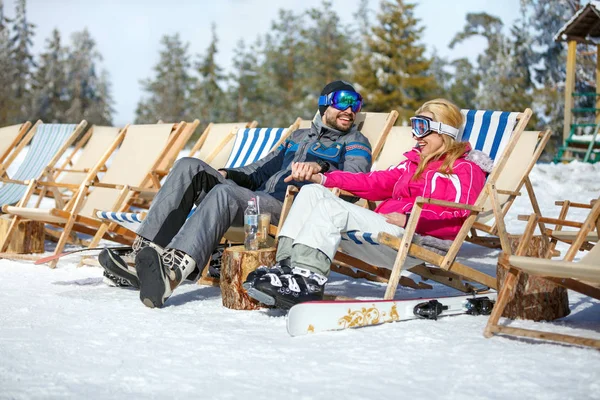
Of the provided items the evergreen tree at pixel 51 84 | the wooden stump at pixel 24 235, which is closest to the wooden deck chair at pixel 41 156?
the wooden stump at pixel 24 235

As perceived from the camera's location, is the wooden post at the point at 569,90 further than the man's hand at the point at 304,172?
Yes

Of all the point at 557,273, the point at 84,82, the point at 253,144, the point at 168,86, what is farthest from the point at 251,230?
the point at 84,82

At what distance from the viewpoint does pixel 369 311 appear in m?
3.01

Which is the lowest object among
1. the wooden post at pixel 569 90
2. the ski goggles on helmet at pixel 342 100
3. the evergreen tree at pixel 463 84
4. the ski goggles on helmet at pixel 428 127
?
the ski goggles on helmet at pixel 428 127

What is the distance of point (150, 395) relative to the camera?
6.84 feet

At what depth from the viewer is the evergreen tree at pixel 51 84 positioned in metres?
40.4

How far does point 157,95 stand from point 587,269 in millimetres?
40596

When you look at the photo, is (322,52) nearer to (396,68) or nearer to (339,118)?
(396,68)

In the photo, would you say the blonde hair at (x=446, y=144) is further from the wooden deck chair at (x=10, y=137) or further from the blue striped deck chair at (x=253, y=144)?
the wooden deck chair at (x=10, y=137)

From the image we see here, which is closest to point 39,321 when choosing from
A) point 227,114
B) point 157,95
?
point 227,114

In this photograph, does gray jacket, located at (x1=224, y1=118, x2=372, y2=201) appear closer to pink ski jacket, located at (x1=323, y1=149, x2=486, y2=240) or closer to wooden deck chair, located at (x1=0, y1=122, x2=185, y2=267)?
pink ski jacket, located at (x1=323, y1=149, x2=486, y2=240)

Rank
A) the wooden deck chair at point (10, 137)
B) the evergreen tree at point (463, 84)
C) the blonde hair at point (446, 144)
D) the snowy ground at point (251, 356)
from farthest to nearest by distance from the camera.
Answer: the evergreen tree at point (463, 84) < the wooden deck chair at point (10, 137) < the blonde hair at point (446, 144) < the snowy ground at point (251, 356)

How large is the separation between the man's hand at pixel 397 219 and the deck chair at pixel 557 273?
0.55 metres

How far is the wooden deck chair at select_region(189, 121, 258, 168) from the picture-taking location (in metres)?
5.72
